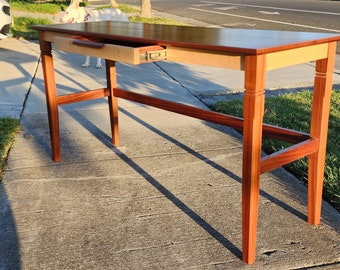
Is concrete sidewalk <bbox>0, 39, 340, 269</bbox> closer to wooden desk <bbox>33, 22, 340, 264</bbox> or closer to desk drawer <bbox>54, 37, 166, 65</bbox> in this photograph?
wooden desk <bbox>33, 22, 340, 264</bbox>

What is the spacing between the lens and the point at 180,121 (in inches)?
199

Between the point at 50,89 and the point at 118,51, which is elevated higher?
the point at 118,51

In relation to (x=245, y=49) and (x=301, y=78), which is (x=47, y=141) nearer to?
(x=245, y=49)

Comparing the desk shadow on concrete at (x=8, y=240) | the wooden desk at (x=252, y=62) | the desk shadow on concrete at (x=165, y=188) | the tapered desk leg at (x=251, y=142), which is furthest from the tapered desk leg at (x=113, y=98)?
the tapered desk leg at (x=251, y=142)

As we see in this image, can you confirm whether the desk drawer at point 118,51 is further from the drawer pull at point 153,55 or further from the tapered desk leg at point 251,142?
the tapered desk leg at point 251,142

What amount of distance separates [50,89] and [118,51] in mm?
1351

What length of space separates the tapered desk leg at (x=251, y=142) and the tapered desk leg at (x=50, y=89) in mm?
1979

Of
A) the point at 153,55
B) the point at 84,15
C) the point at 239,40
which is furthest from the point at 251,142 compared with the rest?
the point at 84,15

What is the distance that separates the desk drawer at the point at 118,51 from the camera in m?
2.58

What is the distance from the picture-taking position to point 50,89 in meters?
3.89

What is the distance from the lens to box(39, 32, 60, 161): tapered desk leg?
384 cm

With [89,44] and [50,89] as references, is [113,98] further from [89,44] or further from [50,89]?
[89,44]

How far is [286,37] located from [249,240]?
1102 millimetres

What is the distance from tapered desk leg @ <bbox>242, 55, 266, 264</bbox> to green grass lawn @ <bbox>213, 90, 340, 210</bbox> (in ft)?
3.12
